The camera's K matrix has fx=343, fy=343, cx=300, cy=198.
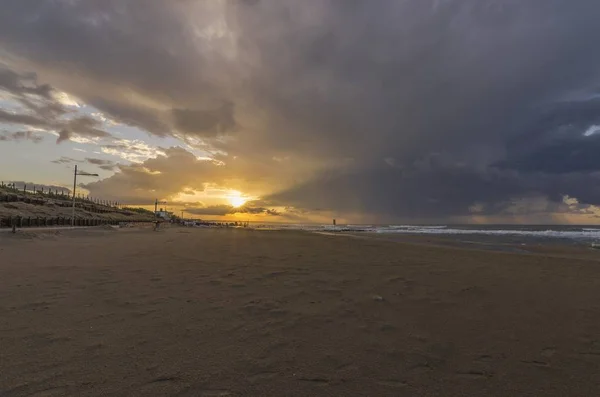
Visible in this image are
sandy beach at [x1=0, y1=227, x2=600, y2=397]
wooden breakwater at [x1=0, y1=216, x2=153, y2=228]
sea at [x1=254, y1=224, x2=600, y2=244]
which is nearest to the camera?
sandy beach at [x1=0, y1=227, x2=600, y2=397]

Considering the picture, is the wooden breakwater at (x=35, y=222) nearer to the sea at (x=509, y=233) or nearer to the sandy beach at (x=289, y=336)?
the sandy beach at (x=289, y=336)

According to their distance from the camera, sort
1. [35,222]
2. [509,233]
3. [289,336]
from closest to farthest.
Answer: [289,336] < [35,222] < [509,233]

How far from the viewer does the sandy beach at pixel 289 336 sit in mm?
3771

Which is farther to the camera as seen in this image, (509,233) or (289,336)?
(509,233)

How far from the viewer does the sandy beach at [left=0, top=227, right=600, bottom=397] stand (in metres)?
3.77

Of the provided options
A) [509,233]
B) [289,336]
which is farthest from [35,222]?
[509,233]

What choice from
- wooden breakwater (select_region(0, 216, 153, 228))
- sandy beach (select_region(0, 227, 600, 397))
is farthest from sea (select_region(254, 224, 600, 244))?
wooden breakwater (select_region(0, 216, 153, 228))

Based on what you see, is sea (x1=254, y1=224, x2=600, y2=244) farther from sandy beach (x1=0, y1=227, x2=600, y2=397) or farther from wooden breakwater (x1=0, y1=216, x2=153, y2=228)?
wooden breakwater (x1=0, y1=216, x2=153, y2=228)

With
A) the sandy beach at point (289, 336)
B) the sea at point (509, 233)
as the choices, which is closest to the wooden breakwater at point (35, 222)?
the sandy beach at point (289, 336)

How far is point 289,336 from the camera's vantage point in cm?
527

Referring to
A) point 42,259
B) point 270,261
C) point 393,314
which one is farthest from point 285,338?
point 42,259

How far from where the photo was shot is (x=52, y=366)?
156 inches

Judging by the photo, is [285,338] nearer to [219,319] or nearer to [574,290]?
[219,319]

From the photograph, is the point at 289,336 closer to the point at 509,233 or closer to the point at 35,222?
the point at 35,222
